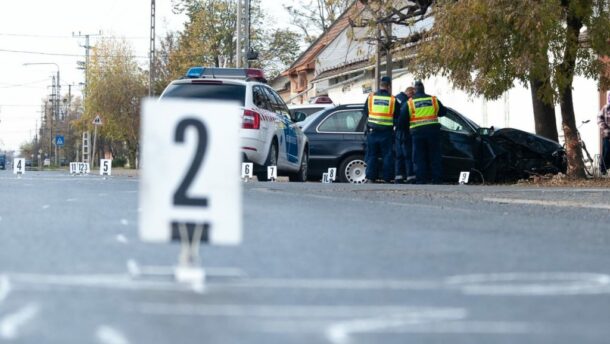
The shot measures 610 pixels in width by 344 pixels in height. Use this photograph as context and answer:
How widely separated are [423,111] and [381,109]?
76 centimetres

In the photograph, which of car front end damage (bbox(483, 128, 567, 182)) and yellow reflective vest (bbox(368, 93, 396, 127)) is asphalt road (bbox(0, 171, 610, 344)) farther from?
car front end damage (bbox(483, 128, 567, 182))

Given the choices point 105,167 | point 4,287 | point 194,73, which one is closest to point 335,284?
point 4,287

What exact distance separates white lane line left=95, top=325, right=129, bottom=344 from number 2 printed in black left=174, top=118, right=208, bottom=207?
1.39 m

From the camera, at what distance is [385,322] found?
5879 millimetres

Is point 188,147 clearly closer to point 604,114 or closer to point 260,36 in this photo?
point 604,114

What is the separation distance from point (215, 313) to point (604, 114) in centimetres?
2343

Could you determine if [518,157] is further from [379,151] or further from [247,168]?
[247,168]

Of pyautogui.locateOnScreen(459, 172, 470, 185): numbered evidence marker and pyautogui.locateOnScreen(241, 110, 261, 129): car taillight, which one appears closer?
pyautogui.locateOnScreen(241, 110, 261, 129): car taillight

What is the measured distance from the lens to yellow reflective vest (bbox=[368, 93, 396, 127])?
2419cm

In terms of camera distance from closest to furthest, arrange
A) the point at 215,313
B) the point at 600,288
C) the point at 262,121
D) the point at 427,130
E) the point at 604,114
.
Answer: the point at 215,313
the point at 600,288
the point at 262,121
the point at 427,130
the point at 604,114

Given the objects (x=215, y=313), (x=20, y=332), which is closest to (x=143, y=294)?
(x=215, y=313)

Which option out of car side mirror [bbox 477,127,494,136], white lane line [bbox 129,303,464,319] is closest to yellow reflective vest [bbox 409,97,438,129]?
car side mirror [bbox 477,127,494,136]

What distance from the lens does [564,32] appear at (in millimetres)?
26125

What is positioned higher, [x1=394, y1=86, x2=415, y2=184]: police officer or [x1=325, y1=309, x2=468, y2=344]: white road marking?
[x1=394, y1=86, x2=415, y2=184]: police officer
